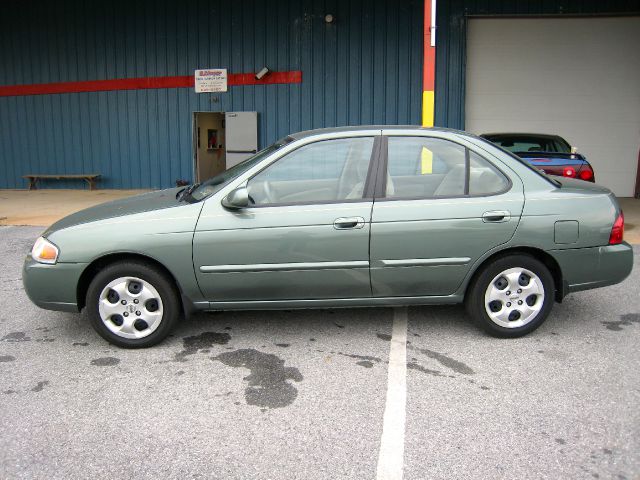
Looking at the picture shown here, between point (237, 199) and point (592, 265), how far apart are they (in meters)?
2.62

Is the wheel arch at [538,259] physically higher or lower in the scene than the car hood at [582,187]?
lower

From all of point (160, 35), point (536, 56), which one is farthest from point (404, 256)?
point (160, 35)

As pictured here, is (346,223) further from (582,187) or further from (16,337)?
(16,337)

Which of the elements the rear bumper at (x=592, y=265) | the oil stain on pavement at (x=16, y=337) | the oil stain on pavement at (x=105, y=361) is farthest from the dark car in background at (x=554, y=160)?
the oil stain on pavement at (x=16, y=337)

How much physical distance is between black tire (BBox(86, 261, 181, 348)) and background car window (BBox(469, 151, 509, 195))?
231cm

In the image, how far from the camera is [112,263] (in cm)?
412

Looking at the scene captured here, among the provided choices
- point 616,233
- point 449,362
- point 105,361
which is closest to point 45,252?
point 105,361

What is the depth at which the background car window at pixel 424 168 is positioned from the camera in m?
4.25

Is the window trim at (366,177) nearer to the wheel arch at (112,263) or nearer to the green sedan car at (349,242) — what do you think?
the green sedan car at (349,242)

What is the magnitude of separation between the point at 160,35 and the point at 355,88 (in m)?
5.00

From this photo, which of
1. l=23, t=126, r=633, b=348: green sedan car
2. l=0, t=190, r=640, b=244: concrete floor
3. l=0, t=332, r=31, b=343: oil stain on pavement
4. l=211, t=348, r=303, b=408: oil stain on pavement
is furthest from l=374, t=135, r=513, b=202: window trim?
l=0, t=190, r=640, b=244: concrete floor

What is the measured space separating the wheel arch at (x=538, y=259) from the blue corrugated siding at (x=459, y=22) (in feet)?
31.0

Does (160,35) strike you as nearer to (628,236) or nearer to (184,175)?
(184,175)

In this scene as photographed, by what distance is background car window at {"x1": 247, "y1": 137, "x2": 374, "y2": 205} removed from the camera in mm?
4207
